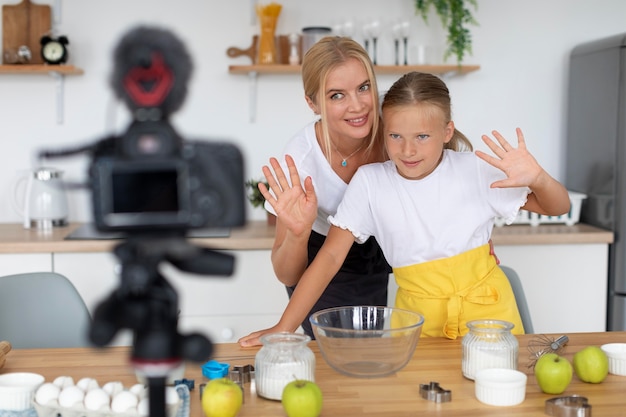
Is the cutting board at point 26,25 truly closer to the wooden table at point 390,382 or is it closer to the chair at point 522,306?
the wooden table at point 390,382

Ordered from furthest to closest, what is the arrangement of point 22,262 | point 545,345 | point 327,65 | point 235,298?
point 235,298, point 22,262, point 327,65, point 545,345

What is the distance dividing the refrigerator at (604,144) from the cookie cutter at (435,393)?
187 centimetres

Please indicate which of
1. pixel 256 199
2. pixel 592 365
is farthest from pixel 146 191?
pixel 256 199

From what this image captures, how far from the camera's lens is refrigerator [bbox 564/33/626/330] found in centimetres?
289

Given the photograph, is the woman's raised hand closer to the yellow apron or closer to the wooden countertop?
the yellow apron

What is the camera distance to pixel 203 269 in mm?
564

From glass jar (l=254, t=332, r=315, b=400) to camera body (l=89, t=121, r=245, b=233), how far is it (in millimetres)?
748

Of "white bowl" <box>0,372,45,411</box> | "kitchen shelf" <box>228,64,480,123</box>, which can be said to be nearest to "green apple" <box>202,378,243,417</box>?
"white bowl" <box>0,372,45,411</box>

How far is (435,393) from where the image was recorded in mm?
1245

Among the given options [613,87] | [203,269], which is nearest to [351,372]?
[203,269]

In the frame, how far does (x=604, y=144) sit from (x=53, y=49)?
2189 mm

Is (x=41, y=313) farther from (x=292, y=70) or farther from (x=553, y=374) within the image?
(x=292, y=70)

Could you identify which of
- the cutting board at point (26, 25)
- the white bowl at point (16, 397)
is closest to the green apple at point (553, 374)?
the white bowl at point (16, 397)

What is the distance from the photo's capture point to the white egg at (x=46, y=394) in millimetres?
1106
